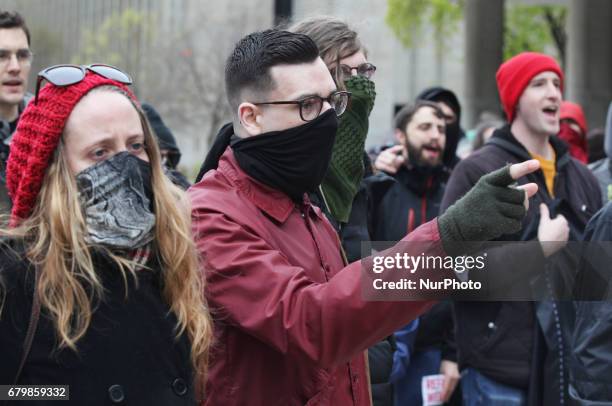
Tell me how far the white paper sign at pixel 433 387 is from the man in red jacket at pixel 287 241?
2939mm

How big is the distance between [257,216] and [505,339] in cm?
236

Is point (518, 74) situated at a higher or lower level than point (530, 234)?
higher

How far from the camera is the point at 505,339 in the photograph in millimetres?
5246

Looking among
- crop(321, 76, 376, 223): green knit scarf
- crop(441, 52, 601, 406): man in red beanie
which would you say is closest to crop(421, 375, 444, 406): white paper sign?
crop(441, 52, 601, 406): man in red beanie

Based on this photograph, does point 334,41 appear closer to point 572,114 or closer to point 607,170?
point 607,170

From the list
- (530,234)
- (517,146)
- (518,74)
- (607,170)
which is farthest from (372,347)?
(607,170)

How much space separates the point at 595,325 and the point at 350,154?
3.75 feet

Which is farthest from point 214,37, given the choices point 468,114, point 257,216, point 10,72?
point 257,216

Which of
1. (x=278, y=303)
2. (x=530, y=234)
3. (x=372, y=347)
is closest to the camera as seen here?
(x=278, y=303)

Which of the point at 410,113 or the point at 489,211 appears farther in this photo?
the point at 410,113

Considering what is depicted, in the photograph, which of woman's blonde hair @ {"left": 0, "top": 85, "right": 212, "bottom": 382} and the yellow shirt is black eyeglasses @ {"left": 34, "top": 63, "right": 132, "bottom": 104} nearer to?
woman's blonde hair @ {"left": 0, "top": 85, "right": 212, "bottom": 382}

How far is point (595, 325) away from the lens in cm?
394

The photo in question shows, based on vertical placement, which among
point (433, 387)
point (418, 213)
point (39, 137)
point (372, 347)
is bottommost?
point (433, 387)

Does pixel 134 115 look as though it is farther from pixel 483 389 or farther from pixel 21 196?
pixel 483 389
